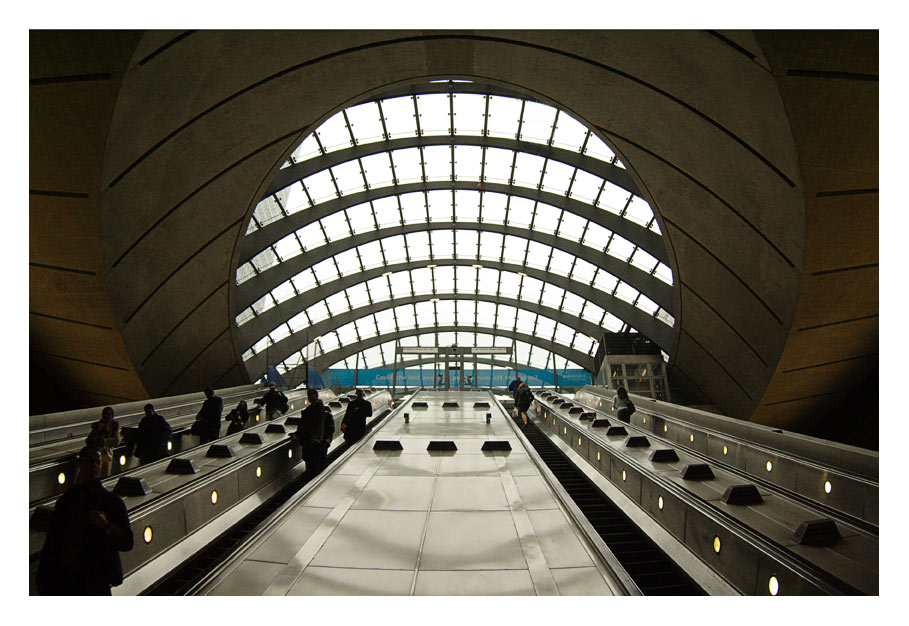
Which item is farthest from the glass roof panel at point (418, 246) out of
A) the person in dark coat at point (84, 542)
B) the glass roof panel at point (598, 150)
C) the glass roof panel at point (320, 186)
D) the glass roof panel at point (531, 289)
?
the person in dark coat at point (84, 542)

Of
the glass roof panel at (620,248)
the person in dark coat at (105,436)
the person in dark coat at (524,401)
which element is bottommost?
the person in dark coat at (524,401)

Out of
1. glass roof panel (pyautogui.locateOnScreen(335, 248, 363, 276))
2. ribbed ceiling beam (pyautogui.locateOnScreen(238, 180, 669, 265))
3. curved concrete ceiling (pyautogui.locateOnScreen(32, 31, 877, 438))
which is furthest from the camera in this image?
glass roof panel (pyautogui.locateOnScreen(335, 248, 363, 276))

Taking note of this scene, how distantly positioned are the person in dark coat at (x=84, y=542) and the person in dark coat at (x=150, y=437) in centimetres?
444

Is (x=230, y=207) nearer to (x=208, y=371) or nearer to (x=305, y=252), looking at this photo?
(x=208, y=371)

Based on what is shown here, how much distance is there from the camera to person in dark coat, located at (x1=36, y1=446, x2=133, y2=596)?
3047mm

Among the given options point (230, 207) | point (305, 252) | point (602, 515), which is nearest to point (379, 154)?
point (305, 252)

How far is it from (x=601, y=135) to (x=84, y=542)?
630 inches

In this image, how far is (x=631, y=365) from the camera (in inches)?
1101

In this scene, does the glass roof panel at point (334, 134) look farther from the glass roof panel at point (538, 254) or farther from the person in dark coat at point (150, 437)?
the person in dark coat at point (150, 437)

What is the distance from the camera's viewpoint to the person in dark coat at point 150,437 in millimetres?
7230

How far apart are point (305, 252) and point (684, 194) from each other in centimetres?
2131

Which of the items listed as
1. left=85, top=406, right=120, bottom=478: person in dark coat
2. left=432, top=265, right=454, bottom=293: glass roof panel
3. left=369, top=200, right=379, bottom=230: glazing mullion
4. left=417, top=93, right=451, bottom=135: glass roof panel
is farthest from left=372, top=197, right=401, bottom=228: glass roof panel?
left=85, top=406, right=120, bottom=478: person in dark coat

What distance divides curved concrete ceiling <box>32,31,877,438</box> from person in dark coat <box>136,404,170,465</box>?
20.1 feet

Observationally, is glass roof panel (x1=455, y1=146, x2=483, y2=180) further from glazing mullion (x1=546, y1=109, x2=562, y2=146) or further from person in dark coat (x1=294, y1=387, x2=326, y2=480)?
person in dark coat (x1=294, y1=387, x2=326, y2=480)
